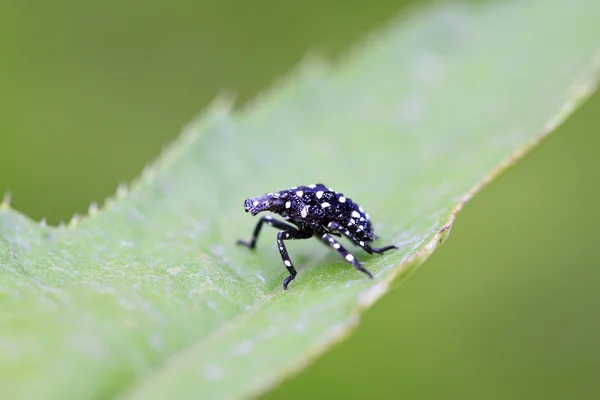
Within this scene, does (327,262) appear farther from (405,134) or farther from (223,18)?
(223,18)

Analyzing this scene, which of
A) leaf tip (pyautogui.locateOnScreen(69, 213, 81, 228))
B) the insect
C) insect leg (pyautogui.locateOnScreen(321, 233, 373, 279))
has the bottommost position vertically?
insect leg (pyautogui.locateOnScreen(321, 233, 373, 279))

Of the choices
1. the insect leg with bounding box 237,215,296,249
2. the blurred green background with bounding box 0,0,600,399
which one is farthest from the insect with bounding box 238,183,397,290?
the blurred green background with bounding box 0,0,600,399

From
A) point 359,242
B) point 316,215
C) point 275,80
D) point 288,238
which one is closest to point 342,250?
point 359,242

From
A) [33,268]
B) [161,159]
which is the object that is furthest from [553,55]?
[33,268]

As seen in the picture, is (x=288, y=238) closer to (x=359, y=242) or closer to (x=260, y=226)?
(x=260, y=226)

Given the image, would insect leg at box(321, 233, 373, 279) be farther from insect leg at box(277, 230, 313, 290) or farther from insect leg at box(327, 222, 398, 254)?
insect leg at box(277, 230, 313, 290)

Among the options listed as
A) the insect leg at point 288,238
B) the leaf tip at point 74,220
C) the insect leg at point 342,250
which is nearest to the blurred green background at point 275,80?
the leaf tip at point 74,220
